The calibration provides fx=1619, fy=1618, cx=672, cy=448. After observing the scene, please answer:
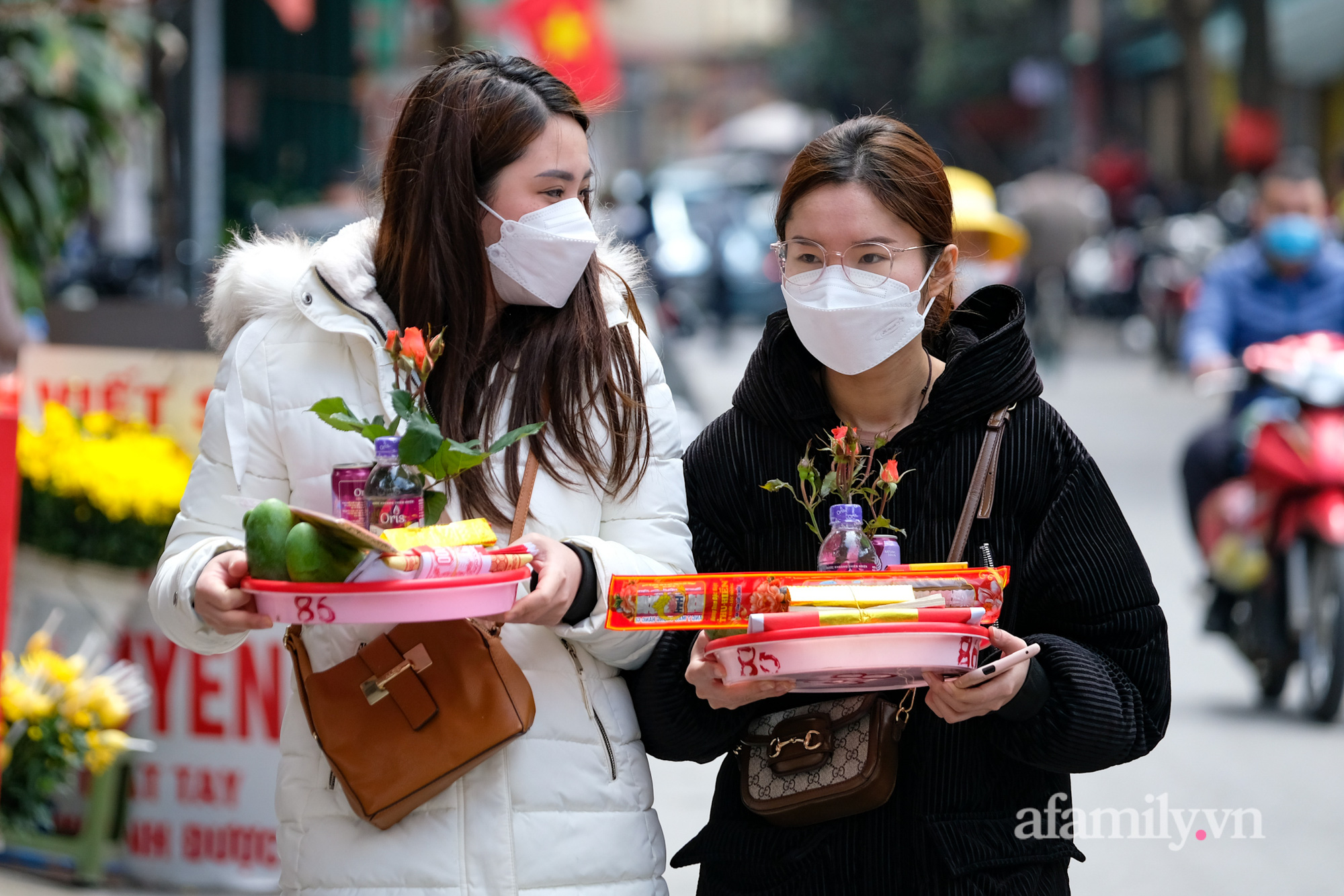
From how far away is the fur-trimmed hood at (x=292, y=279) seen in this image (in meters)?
2.32

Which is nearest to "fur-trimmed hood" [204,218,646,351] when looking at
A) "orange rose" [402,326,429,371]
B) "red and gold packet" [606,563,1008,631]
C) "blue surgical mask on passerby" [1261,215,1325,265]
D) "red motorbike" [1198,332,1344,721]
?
"orange rose" [402,326,429,371]

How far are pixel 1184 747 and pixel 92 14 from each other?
583 centimetres

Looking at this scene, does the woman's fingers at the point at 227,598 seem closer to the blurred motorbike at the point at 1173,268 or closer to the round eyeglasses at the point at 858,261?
the round eyeglasses at the point at 858,261

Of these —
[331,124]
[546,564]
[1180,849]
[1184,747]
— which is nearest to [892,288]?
[546,564]

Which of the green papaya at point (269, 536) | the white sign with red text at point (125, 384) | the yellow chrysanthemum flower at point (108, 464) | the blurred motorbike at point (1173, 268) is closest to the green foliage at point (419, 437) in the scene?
the green papaya at point (269, 536)

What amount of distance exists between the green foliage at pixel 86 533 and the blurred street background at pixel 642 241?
0.7 inches

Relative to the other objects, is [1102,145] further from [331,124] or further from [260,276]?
[260,276]

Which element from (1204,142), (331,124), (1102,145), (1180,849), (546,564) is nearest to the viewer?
(546,564)

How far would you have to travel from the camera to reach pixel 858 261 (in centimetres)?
231

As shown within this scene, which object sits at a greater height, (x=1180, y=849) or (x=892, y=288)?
(x=892, y=288)

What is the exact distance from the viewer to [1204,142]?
2458 centimetres

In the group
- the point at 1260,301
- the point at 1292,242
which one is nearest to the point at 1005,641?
the point at 1292,242

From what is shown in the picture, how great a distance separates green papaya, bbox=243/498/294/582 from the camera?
1950 millimetres

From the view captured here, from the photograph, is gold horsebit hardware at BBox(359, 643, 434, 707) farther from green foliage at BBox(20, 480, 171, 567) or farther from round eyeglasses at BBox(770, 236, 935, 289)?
green foliage at BBox(20, 480, 171, 567)
